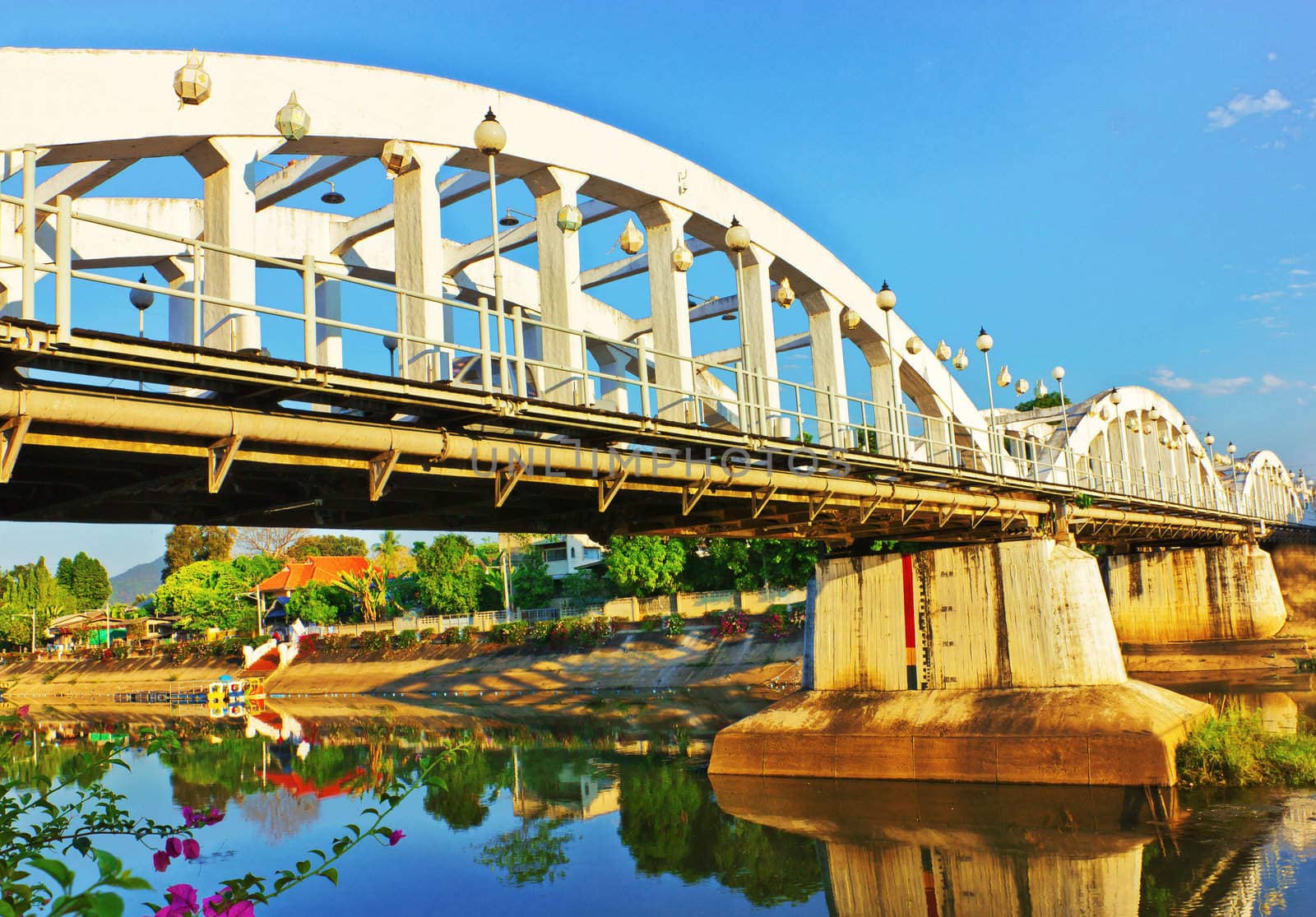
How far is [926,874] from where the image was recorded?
682 inches

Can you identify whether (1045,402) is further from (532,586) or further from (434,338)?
(434,338)

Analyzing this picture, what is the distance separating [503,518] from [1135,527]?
97.4ft

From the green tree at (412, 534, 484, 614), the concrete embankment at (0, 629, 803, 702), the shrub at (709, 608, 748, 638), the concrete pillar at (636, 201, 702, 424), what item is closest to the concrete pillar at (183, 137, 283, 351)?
the concrete pillar at (636, 201, 702, 424)

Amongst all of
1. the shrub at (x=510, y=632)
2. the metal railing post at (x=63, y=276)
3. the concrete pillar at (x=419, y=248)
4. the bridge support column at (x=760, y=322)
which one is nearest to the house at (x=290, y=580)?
the shrub at (x=510, y=632)

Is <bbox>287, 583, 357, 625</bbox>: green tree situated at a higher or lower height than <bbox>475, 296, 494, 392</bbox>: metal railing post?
lower

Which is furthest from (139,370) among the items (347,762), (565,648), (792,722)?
(565,648)

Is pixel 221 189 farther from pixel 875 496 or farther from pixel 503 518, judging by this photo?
pixel 875 496

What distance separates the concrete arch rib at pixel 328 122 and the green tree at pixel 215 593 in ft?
210

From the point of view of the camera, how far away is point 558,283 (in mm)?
19875

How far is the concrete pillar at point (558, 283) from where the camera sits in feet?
62.8

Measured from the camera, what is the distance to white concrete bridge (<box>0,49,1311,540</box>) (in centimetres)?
1048

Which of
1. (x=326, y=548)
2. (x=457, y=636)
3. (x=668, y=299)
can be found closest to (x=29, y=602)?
(x=326, y=548)

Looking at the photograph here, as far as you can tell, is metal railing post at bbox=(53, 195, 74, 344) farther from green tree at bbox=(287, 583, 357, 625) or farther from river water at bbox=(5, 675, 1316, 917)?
green tree at bbox=(287, 583, 357, 625)

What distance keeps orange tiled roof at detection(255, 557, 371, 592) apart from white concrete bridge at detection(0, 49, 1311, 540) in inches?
2297
